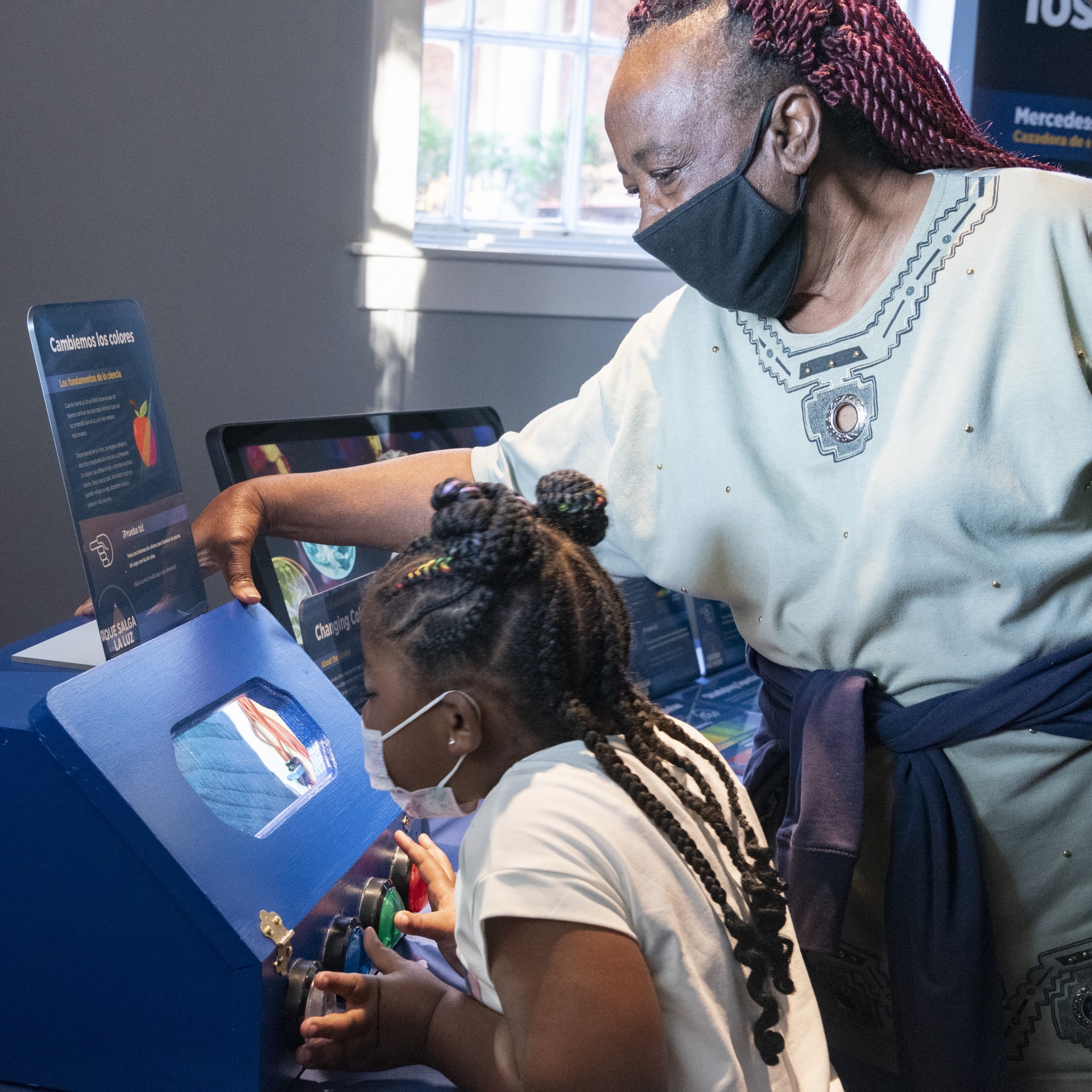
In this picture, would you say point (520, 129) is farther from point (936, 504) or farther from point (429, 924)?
point (429, 924)

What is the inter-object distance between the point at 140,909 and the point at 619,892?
37 centimetres

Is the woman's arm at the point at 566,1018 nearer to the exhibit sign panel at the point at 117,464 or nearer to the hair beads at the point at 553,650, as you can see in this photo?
the hair beads at the point at 553,650

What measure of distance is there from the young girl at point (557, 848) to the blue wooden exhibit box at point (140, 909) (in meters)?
0.06

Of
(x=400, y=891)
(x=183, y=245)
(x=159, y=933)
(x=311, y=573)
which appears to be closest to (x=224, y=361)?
(x=183, y=245)

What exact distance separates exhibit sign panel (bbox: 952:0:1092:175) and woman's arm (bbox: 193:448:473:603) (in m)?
2.21

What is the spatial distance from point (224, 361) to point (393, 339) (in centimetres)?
41

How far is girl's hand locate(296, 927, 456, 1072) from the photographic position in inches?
33.5

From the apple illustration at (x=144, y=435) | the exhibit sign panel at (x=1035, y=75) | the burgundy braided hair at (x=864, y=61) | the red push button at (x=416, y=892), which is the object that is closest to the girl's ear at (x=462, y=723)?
the red push button at (x=416, y=892)

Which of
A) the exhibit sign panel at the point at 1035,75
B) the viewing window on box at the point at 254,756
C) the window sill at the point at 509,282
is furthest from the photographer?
the exhibit sign panel at the point at 1035,75

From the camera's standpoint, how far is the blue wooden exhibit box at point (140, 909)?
818 millimetres

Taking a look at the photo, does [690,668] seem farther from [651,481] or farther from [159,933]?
[159,933]

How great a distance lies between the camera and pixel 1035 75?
2.89 m

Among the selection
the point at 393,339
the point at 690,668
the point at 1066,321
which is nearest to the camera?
the point at 1066,321

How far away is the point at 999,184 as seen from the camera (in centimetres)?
110
